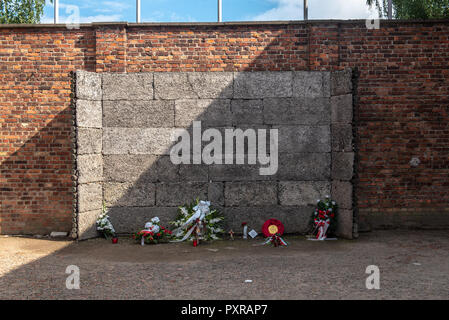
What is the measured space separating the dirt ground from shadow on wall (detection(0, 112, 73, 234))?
1.89 feet

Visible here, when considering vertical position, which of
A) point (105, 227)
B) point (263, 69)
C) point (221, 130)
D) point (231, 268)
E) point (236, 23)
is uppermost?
point (236, 23)

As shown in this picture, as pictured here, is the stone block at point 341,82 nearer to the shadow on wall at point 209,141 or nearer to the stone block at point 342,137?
the shadow on wall at point 209,141

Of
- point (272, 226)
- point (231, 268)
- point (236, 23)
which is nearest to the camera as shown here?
point (231, 268)

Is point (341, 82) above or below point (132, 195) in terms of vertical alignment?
above

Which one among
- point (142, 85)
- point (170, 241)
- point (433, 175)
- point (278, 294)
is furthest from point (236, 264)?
point (433, 175)

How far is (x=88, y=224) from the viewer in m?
7.33

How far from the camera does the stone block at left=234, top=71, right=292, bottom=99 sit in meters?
7.70

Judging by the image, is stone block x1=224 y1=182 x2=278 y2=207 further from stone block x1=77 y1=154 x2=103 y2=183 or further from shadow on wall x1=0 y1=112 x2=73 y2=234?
shadow on wall x1=0 y1=112 x2=73 y2=234

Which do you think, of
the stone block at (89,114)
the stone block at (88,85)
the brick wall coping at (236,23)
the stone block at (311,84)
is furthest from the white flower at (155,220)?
the brick wall coping at (236,23)

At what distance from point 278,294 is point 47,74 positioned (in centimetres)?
644

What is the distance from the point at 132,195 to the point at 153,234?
38.4 inches

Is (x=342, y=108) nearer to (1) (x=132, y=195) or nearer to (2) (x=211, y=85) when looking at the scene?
(2) (x=211, y=85)

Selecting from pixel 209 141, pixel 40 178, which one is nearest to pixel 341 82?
pixel 209 141

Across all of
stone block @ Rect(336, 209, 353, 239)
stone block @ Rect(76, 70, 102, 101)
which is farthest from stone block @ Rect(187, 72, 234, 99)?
stone block @ Rect(336, 209, 353, 239)
